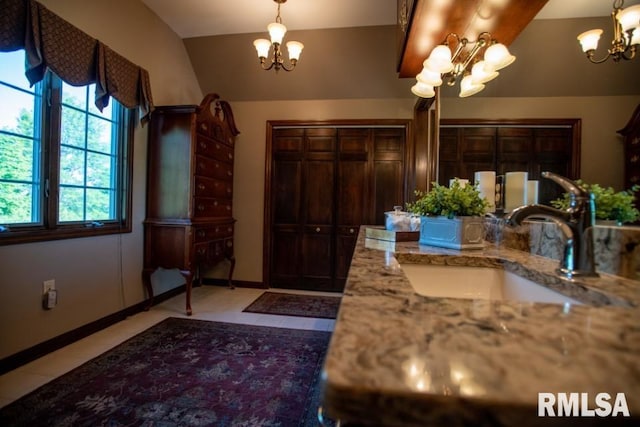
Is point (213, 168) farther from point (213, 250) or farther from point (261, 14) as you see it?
point (261, 14)

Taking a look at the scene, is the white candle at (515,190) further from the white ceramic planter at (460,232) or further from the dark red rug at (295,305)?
the dark red rug at (295,305)

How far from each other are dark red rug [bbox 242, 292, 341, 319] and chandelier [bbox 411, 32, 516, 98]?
2.07 m

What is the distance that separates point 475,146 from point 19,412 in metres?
3.37

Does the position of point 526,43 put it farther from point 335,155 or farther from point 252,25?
point 252,25

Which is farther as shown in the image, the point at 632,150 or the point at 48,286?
the point at 48,286

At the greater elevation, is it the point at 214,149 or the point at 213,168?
the point at 214,149

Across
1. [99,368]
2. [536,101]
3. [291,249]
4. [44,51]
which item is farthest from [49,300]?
[536,101]

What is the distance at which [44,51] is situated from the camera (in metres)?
1.78

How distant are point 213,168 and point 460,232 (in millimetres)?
2665

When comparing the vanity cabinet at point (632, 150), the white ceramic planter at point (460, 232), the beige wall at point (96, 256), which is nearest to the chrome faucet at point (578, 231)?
the white ceramic planter at point (460, 232)

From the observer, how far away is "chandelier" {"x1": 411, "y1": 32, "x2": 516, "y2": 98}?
1613 millimetres

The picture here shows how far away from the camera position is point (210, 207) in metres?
3.07

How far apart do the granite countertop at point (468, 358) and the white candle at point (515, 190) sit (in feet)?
2.81

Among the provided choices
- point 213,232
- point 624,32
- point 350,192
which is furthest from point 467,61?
point 213,232
